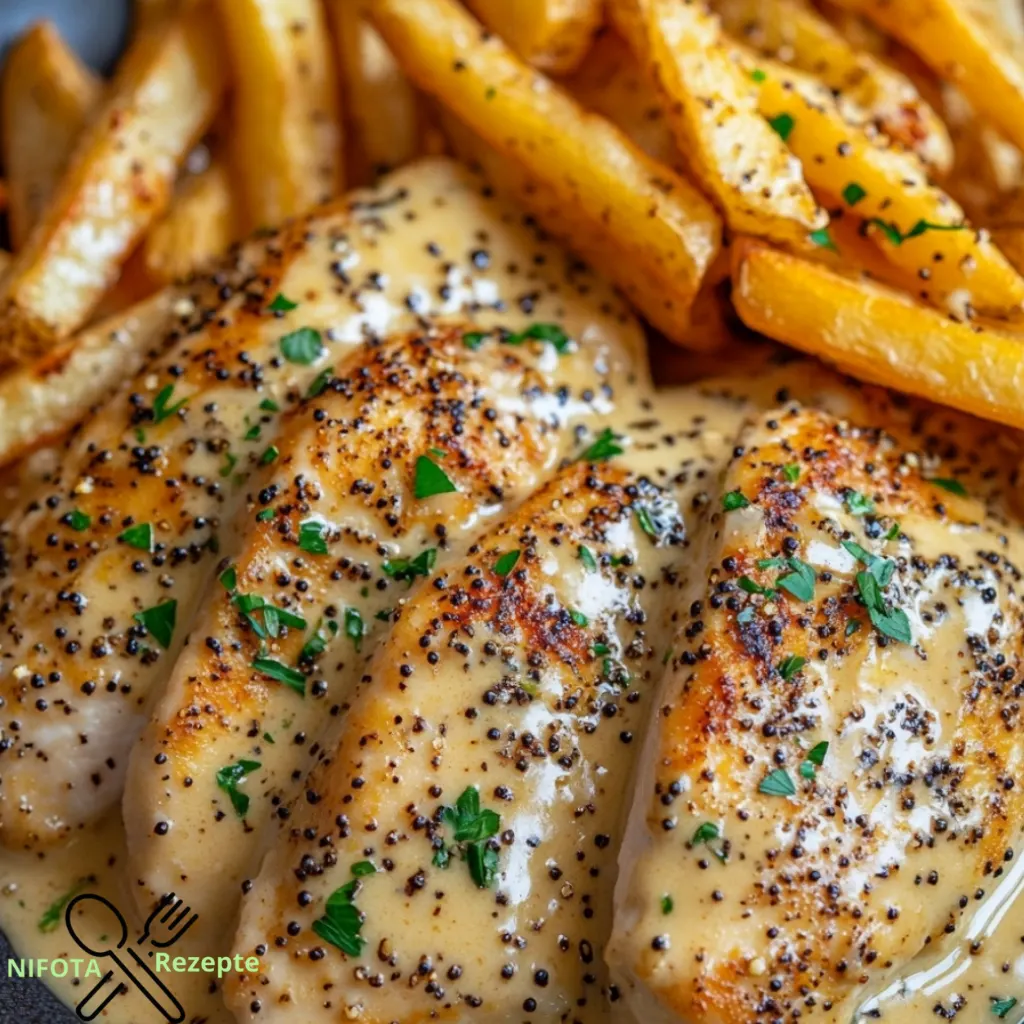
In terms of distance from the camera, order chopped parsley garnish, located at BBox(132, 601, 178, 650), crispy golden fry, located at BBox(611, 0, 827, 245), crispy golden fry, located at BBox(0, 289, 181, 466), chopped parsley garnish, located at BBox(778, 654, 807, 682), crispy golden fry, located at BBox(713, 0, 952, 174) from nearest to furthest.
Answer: chopped parsley garnish, located at BBox(778, 654, 807, 682) → chopped parsley garnish, located at BBox(132, 601, 178, 650) → crispy golden fry, located at BBox(611, 0, 827, 245) → crispy golden fry, located at BBox(0, 289, 181, 466) → crispy golden fry, located at BBox(713, 0, 952, 174)

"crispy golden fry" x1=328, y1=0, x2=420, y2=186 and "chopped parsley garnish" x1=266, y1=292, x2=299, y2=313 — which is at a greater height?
"crispy golden fry" x1=328, y1=0, x2=420, y2=186

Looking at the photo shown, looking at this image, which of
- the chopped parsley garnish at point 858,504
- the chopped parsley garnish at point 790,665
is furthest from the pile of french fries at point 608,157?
the chopped parsley garnish at point 790,665

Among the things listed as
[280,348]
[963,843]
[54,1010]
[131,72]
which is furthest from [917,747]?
[131,72]

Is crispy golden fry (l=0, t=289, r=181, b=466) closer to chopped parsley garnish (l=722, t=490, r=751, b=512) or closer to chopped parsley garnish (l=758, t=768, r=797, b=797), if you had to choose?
chopped parsley garnish (l=722, t=490, r=751, b=512)

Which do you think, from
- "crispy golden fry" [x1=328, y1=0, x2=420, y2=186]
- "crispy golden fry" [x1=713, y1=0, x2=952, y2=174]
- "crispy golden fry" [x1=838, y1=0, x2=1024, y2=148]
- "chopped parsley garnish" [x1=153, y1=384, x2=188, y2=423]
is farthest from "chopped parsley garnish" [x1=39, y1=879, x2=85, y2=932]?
"crispy golden fry" [x1=838, y1=0, x2=1024, y2=148]

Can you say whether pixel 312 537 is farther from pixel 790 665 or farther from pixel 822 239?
pixel 822 239
